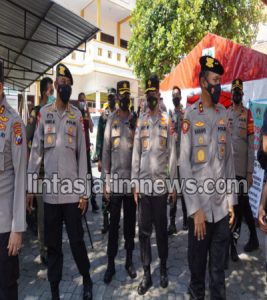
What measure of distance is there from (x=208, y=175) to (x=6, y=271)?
5.60ft

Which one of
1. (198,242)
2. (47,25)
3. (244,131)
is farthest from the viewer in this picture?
(47,25)

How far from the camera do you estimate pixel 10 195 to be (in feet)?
7.04

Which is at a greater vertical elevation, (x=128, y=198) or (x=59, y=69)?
(x=59, y=69)

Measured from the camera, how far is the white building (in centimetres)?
1823

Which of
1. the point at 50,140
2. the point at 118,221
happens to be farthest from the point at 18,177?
the point at 118,221

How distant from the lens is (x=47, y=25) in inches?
240

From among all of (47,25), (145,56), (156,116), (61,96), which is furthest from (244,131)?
(145,56)

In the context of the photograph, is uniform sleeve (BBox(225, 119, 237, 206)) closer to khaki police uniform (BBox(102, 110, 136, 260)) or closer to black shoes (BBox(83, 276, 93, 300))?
khaki police uniform (BBox(102, 110, 136, 260))

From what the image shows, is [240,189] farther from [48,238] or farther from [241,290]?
[48,238]

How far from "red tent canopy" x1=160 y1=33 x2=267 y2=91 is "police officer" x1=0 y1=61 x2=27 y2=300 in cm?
461

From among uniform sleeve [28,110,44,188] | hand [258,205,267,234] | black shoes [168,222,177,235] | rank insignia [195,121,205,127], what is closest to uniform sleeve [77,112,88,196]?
uniform sleeve [28,110,44,188]

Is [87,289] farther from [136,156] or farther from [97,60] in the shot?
[97,60]

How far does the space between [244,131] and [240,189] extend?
Result: 75cm

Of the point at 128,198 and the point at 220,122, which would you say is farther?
the point at 128,198
